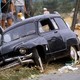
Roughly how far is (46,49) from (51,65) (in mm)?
1004

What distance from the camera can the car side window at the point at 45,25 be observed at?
16078mm

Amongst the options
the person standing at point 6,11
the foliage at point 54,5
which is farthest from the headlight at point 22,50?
the foliage at point 54,5

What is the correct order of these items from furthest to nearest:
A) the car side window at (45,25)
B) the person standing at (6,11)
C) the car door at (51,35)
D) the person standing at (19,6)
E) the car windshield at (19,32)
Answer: the person standing at (19,6), the person standing at (6,11), the car side window at (45,25), the car door at (51,35), the car windshield at (19,32)

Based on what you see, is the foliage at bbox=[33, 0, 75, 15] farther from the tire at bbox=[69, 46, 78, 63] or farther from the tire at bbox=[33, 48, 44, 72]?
the tire at bbox=[33, 48, 44, 72]

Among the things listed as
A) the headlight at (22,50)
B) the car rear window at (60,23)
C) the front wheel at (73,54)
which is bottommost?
the front wheel at (73,54)

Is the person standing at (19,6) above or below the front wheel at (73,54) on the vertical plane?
above

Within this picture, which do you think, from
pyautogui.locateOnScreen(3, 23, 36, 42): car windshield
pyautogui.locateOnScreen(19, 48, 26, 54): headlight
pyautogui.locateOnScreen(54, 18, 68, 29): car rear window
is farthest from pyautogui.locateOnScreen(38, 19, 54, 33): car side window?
pyautogui.locateOnScreen(19, 48, 26, 54): headlight

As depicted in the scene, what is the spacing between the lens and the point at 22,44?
14844 mm

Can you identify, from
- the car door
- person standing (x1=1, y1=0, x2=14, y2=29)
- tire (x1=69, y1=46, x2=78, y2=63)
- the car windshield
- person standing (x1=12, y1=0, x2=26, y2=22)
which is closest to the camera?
the car windshield

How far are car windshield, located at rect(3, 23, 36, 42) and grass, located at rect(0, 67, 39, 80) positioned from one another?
132cm

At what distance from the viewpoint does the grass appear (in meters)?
13.7

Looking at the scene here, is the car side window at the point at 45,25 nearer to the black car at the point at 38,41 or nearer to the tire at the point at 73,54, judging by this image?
the black car at the point at 38,41

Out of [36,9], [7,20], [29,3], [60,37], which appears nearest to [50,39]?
[60,37]

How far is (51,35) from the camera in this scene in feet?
52.4
